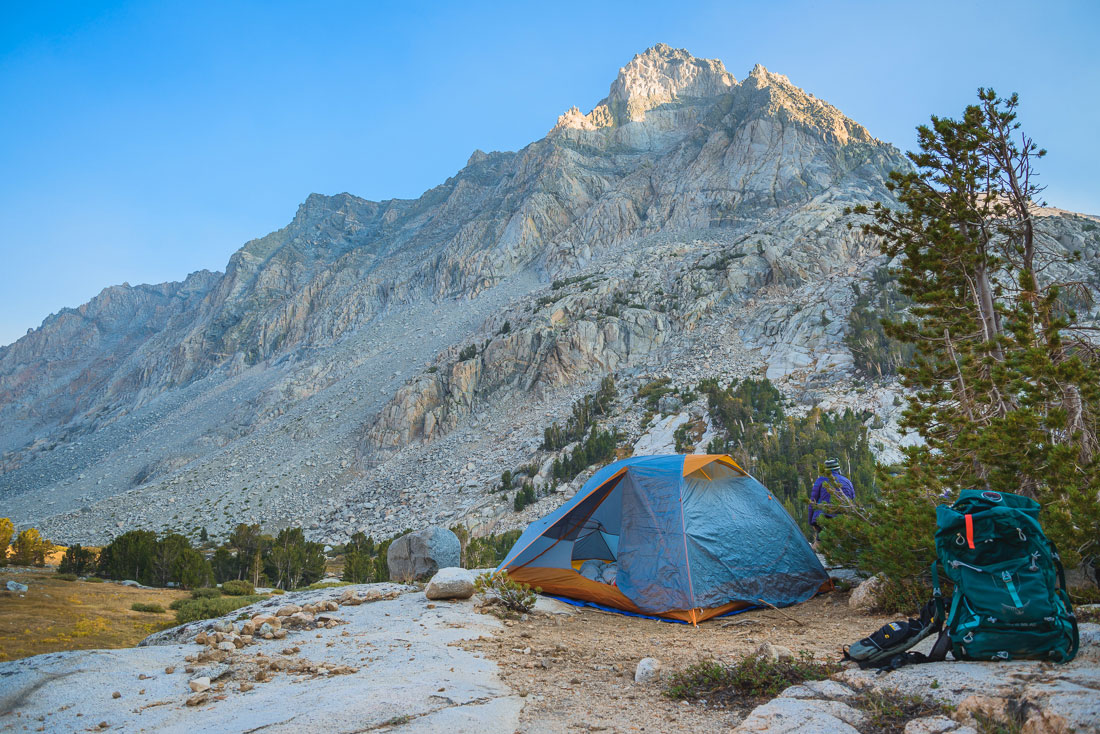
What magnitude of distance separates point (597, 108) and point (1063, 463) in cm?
9063

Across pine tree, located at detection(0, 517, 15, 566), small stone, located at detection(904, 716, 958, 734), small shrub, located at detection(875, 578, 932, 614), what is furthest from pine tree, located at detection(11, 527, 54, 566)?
small stone, located at detection(904, 716, 958, 734)

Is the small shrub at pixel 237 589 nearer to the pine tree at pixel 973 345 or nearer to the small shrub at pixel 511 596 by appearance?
the small shrub at pixel 511 596

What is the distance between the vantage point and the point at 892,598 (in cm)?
673

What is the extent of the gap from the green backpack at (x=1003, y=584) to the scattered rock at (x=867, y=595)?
3.55 metres

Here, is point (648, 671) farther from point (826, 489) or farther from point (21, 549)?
point (21, 549)

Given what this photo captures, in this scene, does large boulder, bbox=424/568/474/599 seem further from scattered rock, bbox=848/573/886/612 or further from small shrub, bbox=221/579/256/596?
small shrub, bbox=221/579/256/596

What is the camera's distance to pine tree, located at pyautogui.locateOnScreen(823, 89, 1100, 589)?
5.72 metres

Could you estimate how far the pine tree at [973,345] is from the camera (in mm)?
5719

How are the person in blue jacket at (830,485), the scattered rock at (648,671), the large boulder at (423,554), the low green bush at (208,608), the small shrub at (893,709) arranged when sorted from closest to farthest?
the small shrub at (893,709)
the scattered rock at (648,671)
the person in blue jacket at (830,485)
the low green bush at (208,608)
the large boulder at (423,554)

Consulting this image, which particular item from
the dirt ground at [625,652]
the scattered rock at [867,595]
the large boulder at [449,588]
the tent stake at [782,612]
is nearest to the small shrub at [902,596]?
the scattered rock at [867,595]

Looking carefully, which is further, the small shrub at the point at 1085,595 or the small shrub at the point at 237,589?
the small shrub at the point at 237,589

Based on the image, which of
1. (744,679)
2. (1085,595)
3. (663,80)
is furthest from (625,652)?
(663,80)

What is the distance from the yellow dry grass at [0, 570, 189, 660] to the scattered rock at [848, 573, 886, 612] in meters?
10.9

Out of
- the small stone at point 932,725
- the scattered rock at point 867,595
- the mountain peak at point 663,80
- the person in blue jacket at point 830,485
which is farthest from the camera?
the mountain peak at point 663,80
